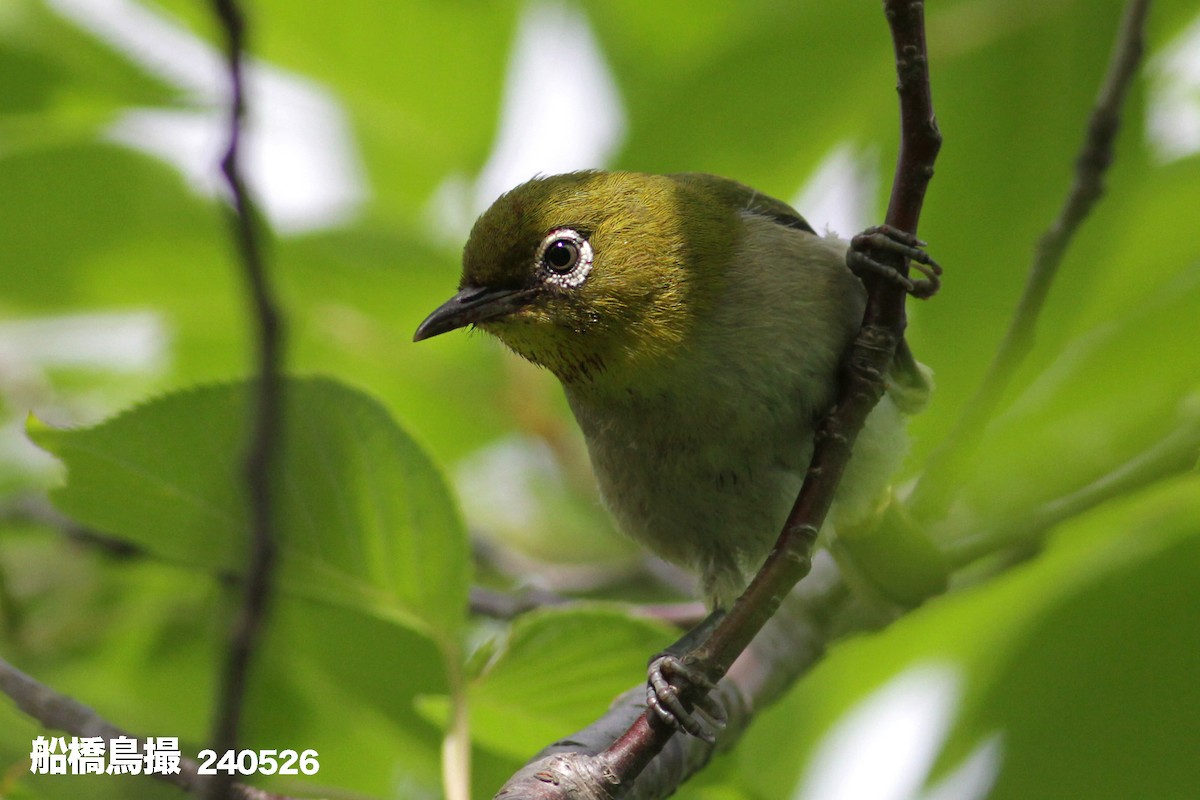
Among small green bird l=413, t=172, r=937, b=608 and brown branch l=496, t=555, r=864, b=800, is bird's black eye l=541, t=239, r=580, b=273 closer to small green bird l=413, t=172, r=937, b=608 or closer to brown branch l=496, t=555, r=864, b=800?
small green bird l=413, t=172, r=937, b=608

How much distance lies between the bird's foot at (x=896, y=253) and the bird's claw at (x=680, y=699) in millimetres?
1095

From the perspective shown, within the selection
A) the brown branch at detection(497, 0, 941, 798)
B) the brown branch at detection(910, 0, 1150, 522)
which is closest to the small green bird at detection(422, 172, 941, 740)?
the brown branch at detection(910, 0, 1150, 522)

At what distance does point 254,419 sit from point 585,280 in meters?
2.01

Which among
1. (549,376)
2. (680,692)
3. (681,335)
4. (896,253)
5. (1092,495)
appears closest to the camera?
(680,692)

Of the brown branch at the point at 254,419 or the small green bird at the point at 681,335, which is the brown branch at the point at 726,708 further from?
the brown branch at the point at 254,419

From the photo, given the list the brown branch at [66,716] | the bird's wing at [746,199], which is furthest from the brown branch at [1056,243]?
the brown branch at [66,716]

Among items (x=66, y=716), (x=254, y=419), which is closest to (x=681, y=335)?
(x=66, y=716)

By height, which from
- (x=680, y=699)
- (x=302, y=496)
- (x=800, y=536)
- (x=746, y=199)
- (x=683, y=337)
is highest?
(x=746, y=199)

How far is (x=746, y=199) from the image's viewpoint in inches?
167

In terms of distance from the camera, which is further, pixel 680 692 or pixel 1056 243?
pixel 1056 243

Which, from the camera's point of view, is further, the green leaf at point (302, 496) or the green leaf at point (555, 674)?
the green leaf at point (555, 674)

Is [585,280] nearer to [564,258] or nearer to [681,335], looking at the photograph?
[564,258]

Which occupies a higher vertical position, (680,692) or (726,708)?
(726,708)

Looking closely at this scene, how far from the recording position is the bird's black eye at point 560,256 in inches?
146
